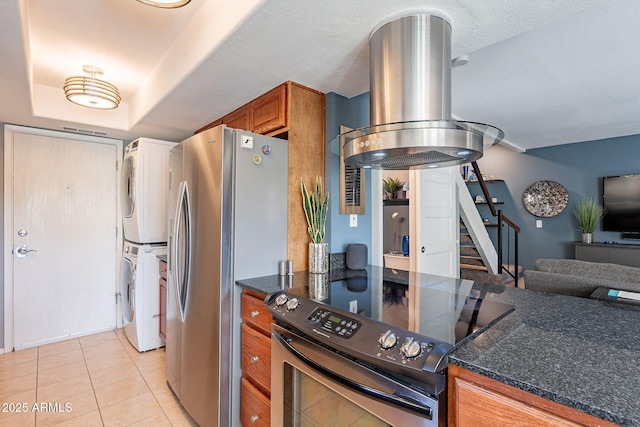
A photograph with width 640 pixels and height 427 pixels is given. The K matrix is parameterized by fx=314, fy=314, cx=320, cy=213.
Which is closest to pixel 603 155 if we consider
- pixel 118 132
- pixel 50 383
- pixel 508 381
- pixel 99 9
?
pixel 508 381

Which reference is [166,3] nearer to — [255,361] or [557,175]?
[255,361]

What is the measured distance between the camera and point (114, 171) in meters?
3.65

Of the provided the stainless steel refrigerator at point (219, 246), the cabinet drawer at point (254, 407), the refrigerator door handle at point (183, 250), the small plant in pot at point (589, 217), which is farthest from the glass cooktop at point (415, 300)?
the small plant in pot at point (589, 217)

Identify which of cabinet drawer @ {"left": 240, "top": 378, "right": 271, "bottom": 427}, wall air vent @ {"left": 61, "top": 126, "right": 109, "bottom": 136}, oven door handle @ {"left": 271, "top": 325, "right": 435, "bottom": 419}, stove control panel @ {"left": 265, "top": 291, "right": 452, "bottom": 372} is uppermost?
wall air vent @ {"left": 61, "top": 126, "right": 109, "bottom": 136}

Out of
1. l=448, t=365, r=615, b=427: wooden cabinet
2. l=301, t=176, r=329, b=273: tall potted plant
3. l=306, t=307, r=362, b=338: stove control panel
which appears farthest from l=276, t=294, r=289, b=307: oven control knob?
l=448, t=365, r=615, b=427: wooden cabinet

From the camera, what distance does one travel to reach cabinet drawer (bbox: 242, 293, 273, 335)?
166cm

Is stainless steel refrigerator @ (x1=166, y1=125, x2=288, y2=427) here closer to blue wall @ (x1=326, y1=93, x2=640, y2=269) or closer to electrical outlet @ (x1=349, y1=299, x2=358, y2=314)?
electrical outlet @ (x1=349, y1=299, x2=358, y2=314)

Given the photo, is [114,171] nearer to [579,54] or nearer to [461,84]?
[461,84]

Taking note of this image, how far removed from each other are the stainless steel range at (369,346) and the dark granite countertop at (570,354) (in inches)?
2.9

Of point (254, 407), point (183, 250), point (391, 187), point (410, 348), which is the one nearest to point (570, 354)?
point (410, 348)

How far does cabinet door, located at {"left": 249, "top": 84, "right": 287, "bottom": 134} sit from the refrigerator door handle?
0.68 m

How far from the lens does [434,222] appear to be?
3.28m

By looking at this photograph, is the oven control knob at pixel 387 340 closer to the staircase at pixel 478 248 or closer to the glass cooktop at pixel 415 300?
the glass cooktop at pixel 415 300

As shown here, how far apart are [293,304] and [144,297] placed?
233 centimetres
